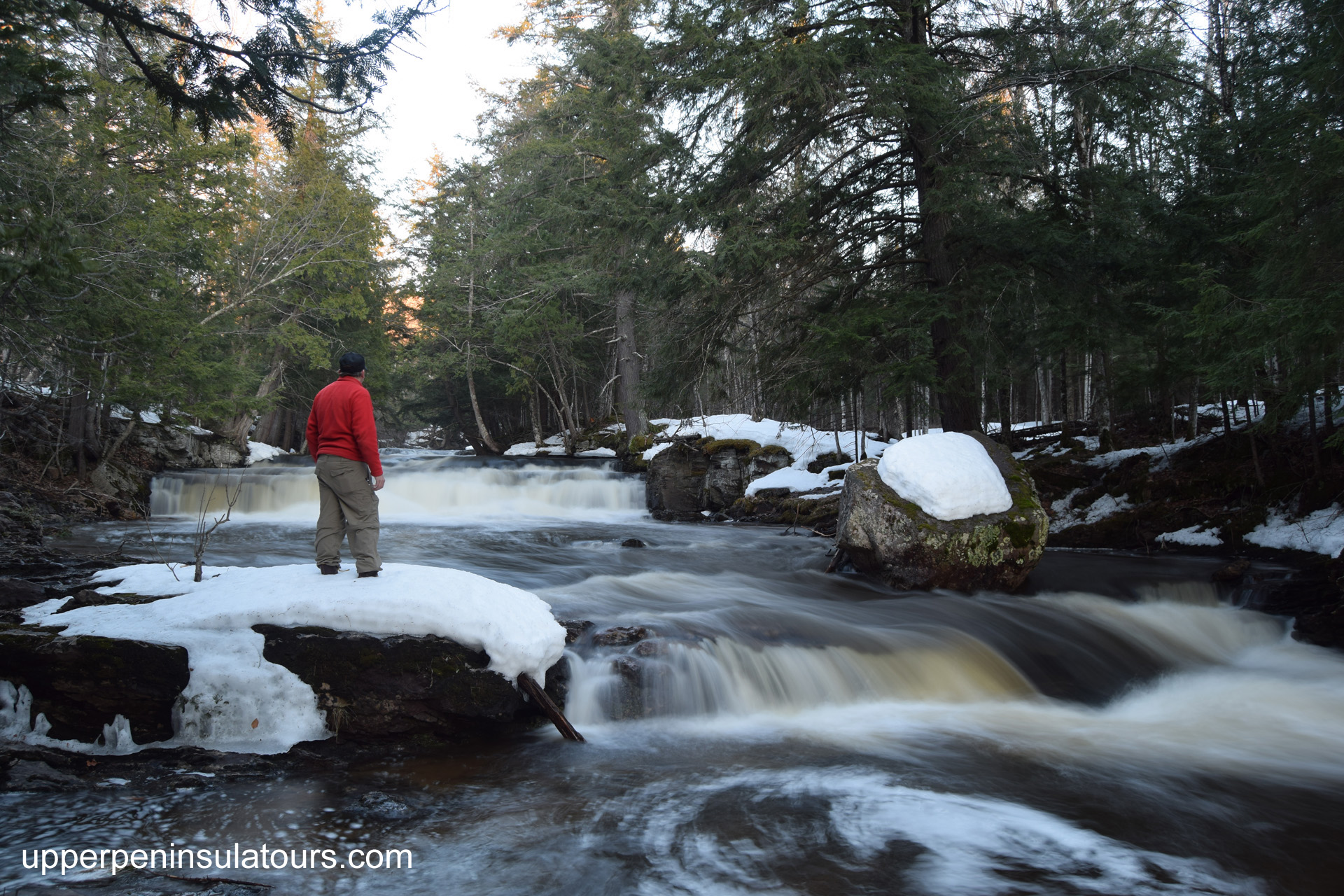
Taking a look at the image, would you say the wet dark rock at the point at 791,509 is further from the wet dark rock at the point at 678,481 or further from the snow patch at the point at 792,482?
the wet dark rock at the point at 678,481

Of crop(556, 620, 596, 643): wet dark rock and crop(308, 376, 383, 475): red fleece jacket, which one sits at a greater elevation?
crop(308, 376, 383, 475): red fleece jacket

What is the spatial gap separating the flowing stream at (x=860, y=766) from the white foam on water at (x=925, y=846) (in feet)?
0.05

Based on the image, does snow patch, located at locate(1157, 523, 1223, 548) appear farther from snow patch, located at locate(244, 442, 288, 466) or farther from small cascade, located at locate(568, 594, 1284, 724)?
snow patch, located at locate(244, 442, 288, 466)

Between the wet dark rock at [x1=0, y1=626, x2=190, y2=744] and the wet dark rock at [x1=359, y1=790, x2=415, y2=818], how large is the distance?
153cm

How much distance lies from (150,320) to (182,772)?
33.4 feet

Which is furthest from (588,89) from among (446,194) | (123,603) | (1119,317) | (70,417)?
(123,603)

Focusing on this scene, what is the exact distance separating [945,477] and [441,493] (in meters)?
13.3

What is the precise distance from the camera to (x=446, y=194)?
100ft

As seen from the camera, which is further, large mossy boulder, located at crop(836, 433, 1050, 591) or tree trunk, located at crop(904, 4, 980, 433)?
tree trunk, located at crop(904, 4, 980, 433)

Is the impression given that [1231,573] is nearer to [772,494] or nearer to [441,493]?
[772,494]

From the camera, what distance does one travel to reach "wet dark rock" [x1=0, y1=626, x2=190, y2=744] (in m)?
4.41

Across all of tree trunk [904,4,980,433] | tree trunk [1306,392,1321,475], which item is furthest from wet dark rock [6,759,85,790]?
tree trunk [1306,392,1321,475]

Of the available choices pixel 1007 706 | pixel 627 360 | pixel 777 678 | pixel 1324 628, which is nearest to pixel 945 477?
pixel 1007 706

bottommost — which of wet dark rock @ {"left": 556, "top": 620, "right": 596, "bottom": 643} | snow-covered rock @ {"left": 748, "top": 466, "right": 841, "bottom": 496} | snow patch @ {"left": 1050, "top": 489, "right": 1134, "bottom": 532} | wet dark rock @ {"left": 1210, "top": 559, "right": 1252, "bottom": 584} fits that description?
wet dark rock @ {"left": 556, "top": 620, "right": 596, "bottom": 643}
